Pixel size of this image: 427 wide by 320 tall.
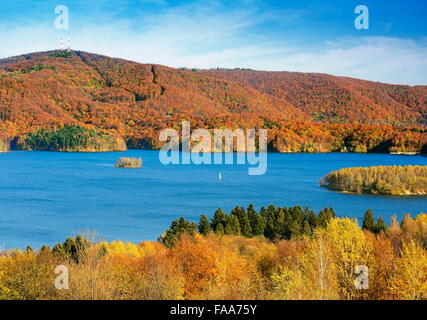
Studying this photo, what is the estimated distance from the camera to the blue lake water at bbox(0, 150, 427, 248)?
31.3 m

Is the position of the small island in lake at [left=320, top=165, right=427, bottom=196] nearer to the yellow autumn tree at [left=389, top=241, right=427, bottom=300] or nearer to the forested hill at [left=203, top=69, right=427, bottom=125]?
the yellow autumn tree at [left=389, top=241, right=427, bottom=300]

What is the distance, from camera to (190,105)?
153m

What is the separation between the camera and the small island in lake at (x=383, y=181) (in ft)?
161

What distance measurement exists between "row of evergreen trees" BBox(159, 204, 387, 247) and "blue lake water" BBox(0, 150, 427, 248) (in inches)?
159

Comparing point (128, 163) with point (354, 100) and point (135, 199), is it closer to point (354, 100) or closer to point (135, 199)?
point (135, 199)

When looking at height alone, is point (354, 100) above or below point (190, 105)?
above

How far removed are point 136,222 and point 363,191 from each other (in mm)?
24870

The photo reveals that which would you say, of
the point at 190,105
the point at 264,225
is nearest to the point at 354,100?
the point at 190,105

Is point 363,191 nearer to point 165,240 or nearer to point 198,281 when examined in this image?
point 165,240

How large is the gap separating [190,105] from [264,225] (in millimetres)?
127888

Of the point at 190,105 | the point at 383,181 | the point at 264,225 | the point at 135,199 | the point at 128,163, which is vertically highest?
the point at 190,105

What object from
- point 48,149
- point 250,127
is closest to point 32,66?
point 48,149

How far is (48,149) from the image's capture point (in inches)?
4439

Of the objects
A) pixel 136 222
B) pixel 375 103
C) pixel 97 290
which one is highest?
pixel 375 103
